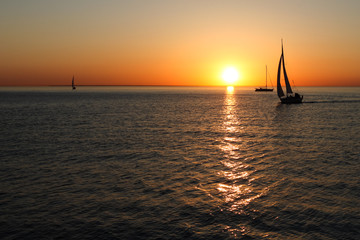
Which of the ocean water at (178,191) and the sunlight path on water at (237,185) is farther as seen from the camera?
the sunlight path on water at (237,185)

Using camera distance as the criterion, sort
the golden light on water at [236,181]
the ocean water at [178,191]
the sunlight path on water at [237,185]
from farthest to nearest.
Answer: the golden light on water at [236,181]
the sunlight path on water at [237,185]
the ocean water at [178,191]

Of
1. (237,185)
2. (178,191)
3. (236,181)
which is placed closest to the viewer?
(178,191)

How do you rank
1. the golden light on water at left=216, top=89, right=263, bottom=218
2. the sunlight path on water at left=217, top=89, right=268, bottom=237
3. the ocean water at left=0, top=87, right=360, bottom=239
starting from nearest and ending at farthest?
the ocean water at left=0, top=87, right=360, bottom=239
the sunlight path on water at left=217, top=89, right=268, bottom=237
the golden light on water at left=216, top=89, right=263, bottom=218

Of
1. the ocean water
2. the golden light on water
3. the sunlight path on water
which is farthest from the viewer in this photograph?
the golden light on water

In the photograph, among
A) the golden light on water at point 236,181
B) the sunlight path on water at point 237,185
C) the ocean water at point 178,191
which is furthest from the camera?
the golden light on water at point 236,181

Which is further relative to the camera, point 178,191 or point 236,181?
point 236,181

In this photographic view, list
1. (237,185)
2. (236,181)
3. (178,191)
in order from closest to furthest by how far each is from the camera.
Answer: (178,191) → (237,185) → (236,181)

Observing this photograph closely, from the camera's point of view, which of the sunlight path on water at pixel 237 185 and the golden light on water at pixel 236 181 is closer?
the sunlight path on water at pixel 237 185

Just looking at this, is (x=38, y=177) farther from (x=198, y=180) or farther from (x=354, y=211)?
(x=354, y=211)

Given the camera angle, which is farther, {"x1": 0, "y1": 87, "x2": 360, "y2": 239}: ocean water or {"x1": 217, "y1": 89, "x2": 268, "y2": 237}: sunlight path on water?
{"x1": 217, "y1": 89, "x2": 268, "y2": 237}: sunlight path on water

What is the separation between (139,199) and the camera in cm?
1619

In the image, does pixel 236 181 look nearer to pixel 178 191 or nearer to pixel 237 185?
pixel 237 185

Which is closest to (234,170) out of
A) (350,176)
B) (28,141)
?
(350,176)

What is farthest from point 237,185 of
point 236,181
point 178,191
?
point 178,191
